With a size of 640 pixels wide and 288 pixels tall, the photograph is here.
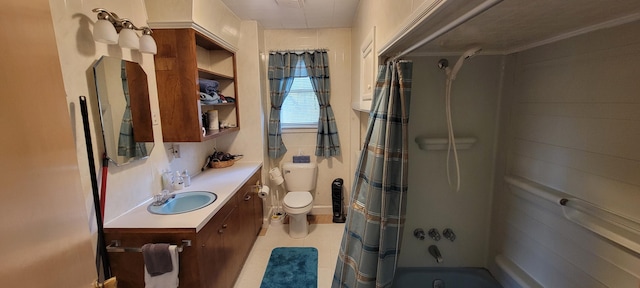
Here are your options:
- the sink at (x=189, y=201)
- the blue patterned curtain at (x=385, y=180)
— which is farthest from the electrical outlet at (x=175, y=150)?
the blue patterned curtain at (x=385, y=180)

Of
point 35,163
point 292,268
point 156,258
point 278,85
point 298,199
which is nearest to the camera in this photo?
point 35,163

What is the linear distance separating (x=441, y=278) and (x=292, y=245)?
4.76 ft

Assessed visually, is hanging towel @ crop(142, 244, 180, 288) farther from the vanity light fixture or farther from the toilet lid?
the toilet lid

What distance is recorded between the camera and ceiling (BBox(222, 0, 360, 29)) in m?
2.26

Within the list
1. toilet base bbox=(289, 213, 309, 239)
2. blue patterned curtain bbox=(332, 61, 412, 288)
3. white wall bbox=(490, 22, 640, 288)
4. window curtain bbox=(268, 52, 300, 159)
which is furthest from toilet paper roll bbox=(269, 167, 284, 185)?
white wall bbox=(490, 22, 640, 288)

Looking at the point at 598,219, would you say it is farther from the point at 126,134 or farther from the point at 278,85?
the point at 278,85

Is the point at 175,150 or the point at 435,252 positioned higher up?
the point at 175,150

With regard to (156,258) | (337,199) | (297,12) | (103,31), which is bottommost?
(337,199)

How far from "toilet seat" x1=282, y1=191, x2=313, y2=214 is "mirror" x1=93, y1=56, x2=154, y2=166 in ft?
4.56

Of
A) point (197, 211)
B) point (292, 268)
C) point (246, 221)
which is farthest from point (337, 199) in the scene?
point (197, 211)

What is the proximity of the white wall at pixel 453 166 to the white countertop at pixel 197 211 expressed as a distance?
4.56ft

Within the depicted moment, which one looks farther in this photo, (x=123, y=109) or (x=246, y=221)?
(x=246, y=221)

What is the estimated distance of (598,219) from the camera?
110cm

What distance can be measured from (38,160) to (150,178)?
53.4 inches
